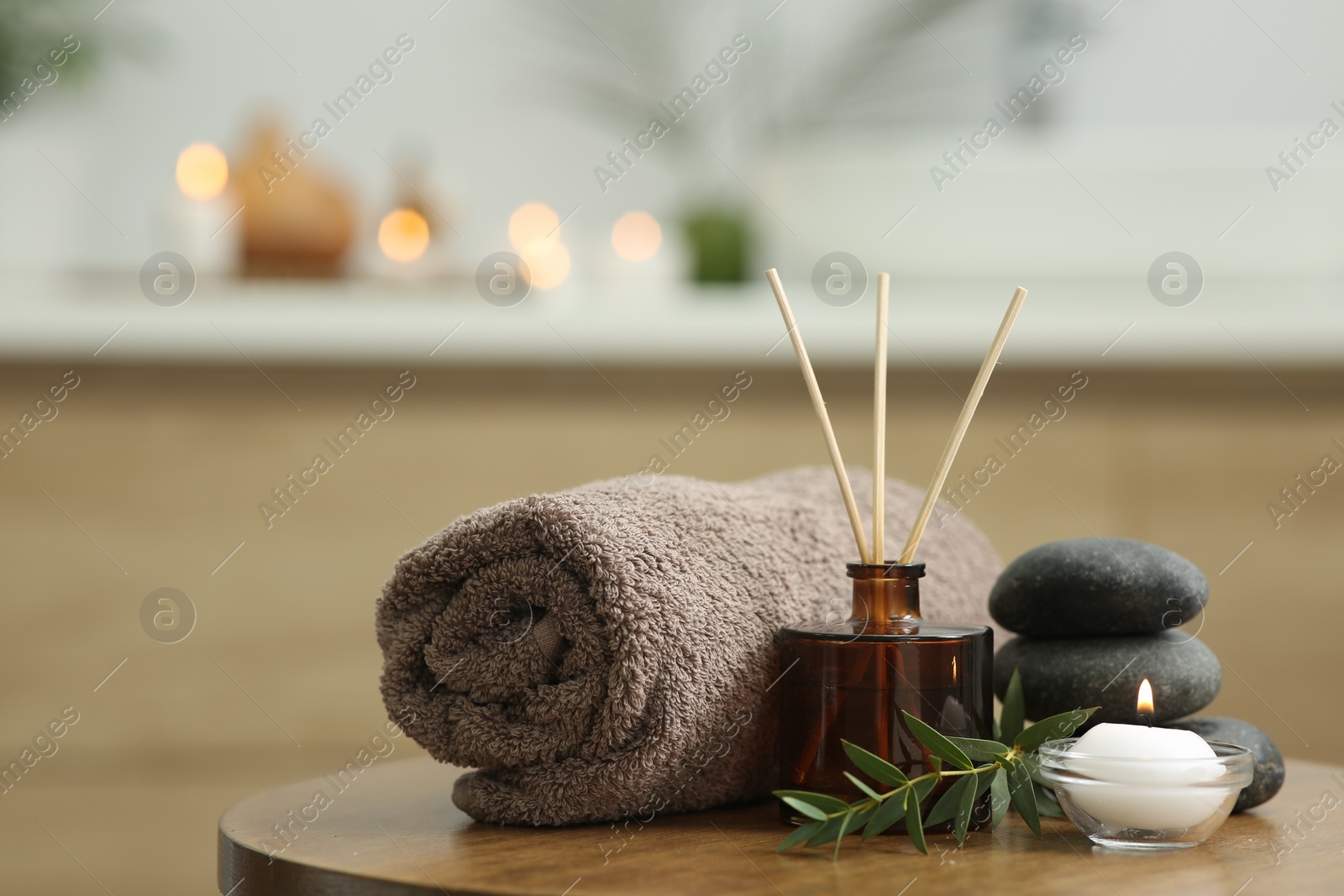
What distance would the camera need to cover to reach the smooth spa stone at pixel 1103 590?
64cm

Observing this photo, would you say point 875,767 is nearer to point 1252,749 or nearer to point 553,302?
point 1252,749

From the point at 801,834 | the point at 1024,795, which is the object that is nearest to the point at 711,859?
the point at 801,834

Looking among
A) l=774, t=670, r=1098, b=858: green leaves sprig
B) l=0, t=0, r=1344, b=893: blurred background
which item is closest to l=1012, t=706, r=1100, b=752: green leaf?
l=774, t=670, r=1098, b=858: green leaves sprig

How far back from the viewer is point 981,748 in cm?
56

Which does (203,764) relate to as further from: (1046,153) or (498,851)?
(1046,153)

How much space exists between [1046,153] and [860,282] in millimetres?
294

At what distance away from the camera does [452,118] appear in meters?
1.74

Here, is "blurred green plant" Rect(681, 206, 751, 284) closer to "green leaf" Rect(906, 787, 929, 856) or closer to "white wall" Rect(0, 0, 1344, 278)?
"white wall" Rect(0, 0, 1344, 278)

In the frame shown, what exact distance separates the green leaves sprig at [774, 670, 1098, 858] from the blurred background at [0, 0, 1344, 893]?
0.87 meters

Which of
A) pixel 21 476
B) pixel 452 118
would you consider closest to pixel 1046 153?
pixel 452 118

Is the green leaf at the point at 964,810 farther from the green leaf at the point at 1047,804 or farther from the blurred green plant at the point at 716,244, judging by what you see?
the blurred green plant at the point at 716,244

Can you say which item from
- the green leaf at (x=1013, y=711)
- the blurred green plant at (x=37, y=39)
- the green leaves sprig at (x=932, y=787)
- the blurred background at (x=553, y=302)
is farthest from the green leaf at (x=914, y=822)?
the blurred green plant at (x=37, y=39)

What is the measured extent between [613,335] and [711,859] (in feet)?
3.14

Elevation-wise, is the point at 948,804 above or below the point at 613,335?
below
